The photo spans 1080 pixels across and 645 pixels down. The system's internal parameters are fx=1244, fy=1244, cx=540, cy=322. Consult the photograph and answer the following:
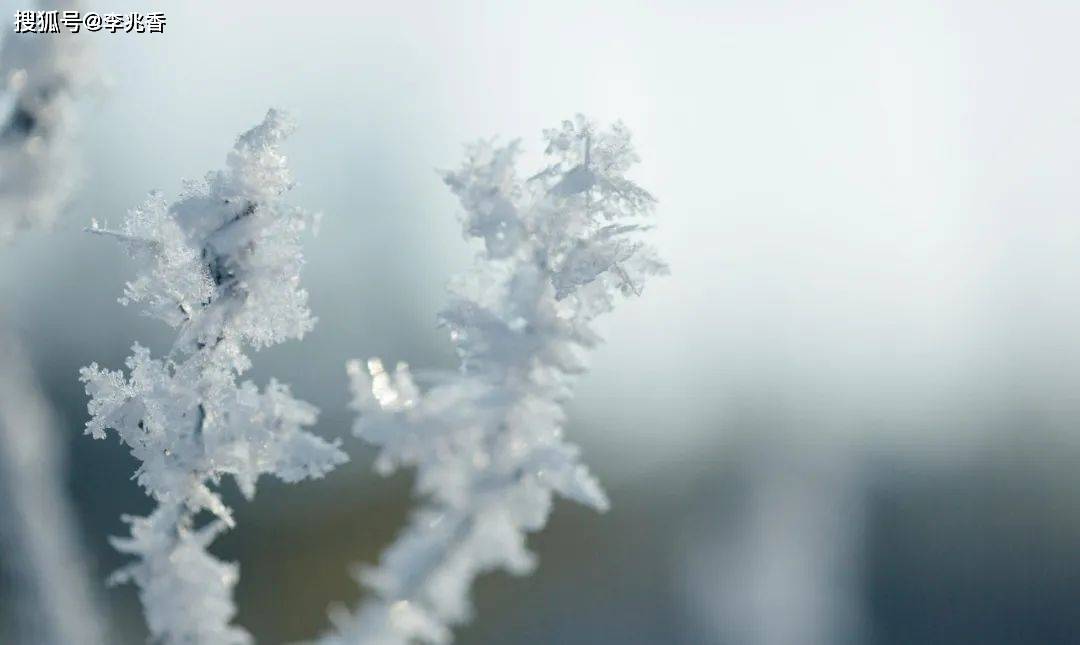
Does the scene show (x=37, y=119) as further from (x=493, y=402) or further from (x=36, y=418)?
(x=493, y=402)

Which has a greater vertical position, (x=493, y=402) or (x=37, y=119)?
(x=37, y=119)

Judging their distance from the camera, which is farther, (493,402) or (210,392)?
(210,392)

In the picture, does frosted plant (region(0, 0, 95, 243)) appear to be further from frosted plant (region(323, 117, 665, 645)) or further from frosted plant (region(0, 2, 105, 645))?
frosted plant (region(323, 117, 665, 645))

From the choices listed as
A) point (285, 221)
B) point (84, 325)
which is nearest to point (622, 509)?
A: point (84, 325)

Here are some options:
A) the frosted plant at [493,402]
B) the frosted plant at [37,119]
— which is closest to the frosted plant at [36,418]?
the frosted plant at [37,119]

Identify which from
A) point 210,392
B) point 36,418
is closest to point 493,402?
point 36,418

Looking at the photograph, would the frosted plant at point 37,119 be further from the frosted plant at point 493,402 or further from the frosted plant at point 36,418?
the frosted plant at point 493,402

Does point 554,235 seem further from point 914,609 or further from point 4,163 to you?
point 914,609
